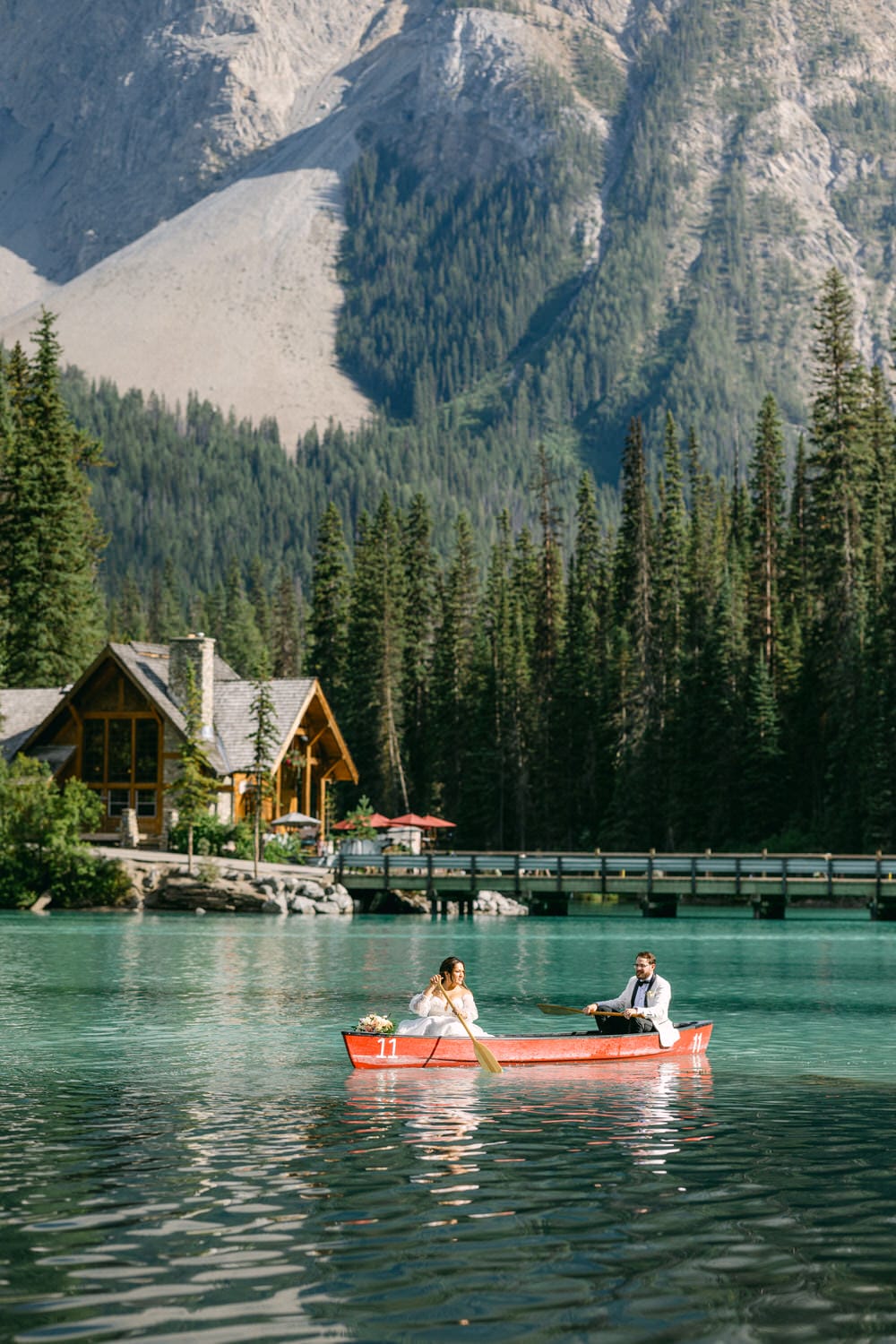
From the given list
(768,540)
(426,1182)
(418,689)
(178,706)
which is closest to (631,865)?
(178,706)

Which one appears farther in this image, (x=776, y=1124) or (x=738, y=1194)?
(x=776, y=1124)

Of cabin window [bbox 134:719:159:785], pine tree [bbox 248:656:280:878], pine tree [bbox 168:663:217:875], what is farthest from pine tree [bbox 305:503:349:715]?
pine tree [bbox 168:663:217:875]

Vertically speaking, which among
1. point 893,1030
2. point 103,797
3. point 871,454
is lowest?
point 893,1030

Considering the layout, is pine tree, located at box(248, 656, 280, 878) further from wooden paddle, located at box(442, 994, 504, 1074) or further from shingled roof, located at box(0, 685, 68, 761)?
wooden paddle, located at box(442, 994, 504, 1074)

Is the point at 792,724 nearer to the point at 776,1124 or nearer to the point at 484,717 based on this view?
the point at 484,717

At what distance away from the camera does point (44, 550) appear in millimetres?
86375

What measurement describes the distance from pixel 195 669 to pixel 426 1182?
56836 millimetres

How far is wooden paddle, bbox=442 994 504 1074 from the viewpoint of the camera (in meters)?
22.6

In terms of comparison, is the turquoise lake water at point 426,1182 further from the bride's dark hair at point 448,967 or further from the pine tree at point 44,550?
the pine tree at point 44,550

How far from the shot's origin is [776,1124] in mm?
19219

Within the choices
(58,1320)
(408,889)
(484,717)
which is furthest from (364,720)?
(58,1320)

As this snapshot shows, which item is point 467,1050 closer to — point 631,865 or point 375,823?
point 631,865

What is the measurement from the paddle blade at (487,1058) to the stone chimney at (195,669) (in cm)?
4921

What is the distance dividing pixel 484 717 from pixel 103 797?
4408 cm
